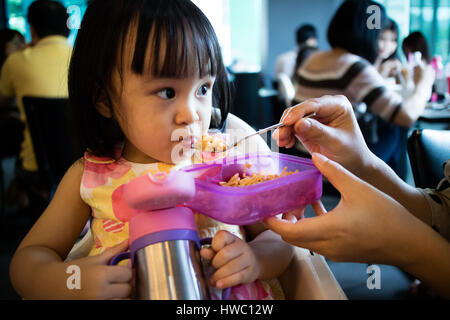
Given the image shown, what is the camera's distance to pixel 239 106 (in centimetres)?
409

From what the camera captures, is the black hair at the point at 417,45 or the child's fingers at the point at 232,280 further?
the black hair at the point at 417,45

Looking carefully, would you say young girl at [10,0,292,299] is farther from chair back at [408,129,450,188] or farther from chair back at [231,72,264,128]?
chair back at [231,72,264,128]

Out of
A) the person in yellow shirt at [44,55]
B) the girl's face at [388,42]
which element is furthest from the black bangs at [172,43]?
the girl's face at [388,42]

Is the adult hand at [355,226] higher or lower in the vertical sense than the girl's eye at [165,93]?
lower

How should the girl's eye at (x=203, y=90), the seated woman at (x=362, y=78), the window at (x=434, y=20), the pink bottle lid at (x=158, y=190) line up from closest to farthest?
the pink bottle lid at (x=158, y=190) < the girl's eye at (x=203, y=90) < the seated woman at (x=362, y=78) < the window at (x=434, y=20)

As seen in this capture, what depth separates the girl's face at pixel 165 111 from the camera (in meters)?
0.83

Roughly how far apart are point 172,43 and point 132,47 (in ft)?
0.28

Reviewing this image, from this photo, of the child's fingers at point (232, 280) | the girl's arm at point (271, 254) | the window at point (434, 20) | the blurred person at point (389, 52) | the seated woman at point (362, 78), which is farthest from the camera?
the window at point (434, 20)

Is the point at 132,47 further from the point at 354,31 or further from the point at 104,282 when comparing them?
the point at 354,31

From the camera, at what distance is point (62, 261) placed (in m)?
0.86

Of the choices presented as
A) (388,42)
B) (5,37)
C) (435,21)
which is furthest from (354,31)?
(435,21)

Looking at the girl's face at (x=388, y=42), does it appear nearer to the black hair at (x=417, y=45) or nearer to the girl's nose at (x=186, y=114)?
the black hair at (x=417, y=45)

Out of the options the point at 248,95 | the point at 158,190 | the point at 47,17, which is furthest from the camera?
the point at 248,95

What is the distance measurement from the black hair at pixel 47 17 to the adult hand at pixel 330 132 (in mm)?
2203
